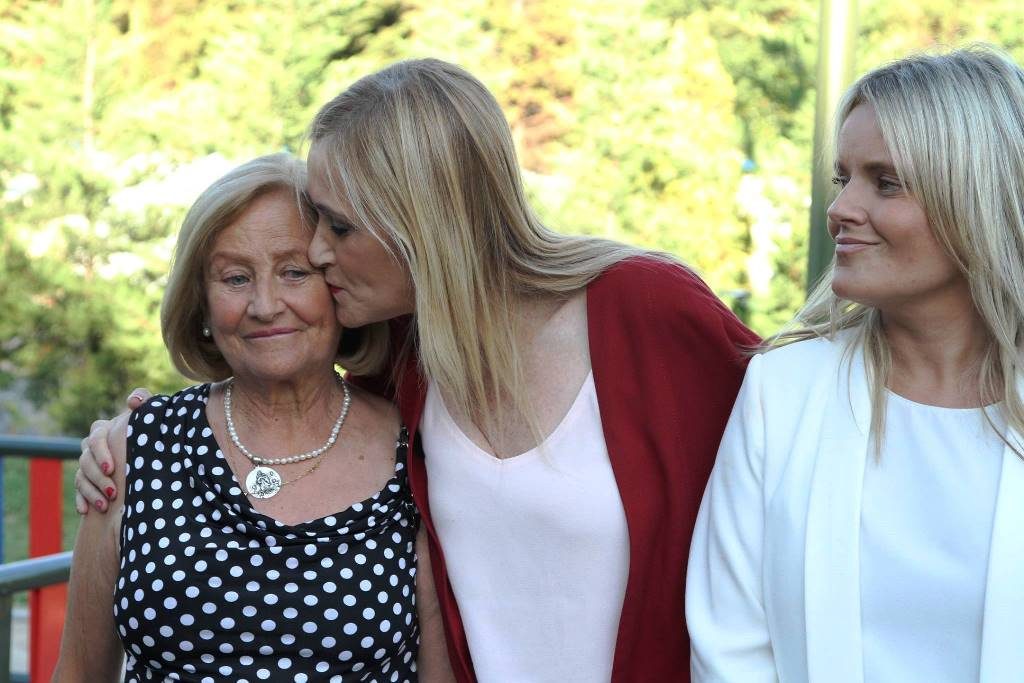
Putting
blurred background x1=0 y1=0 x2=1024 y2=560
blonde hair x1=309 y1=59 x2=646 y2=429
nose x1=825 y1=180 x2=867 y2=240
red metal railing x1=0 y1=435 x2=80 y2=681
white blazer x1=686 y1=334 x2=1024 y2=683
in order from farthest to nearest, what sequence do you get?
blurred background x1=0 y1=0 x2=1024 y2=560, red metal railing x1=0 y1=435 x2=80 y2=681, blonde hair x1=309 y1=59 x2=646 y2=429, nose x1=825 y1=180 x2=867 y2=240, white blazer x1=686 y1=334 x2=1024 y2=683

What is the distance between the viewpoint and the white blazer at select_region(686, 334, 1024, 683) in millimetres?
1899

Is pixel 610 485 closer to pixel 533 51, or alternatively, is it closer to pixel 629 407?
pixel 629 407

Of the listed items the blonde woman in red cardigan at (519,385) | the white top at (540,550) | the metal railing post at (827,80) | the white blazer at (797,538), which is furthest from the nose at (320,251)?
the metal railing post at (827,80)

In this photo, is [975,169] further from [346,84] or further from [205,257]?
[346,84]

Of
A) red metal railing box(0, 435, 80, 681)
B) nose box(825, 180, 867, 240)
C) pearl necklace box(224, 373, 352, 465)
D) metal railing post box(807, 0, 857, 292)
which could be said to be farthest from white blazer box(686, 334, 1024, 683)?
red metal railing box(0, 435, 80, 681)

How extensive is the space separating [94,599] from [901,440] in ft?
5.06

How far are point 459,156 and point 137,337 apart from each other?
5.62 metres

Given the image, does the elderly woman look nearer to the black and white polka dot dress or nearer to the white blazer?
the black and white polka dot dress

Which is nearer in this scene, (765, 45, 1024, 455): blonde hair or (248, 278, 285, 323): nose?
(765, 45, 1024, 455): blonde hair

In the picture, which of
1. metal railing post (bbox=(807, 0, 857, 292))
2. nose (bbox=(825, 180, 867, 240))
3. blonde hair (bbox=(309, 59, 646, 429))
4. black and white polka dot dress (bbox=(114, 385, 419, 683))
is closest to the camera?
nose (bbox=(825, 180, 867, 240))

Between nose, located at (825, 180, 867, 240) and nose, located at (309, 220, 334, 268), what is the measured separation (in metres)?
0.94

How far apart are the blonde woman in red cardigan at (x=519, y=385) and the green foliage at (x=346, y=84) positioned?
4.61 metres

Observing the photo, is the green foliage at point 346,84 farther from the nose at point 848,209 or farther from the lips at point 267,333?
the nose at point 848,209

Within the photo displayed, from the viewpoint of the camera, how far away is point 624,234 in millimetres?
7359
